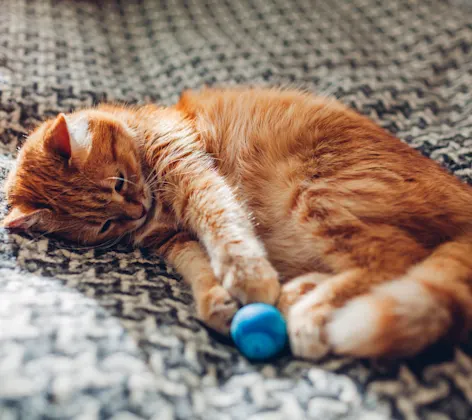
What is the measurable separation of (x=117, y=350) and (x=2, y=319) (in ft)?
0.91

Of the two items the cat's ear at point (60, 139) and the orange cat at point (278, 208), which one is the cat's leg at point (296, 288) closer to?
the orange cat at point (278, 208)

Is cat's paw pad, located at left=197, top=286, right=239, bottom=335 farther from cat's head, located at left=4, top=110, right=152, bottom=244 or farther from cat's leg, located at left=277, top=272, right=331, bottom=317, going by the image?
cat's head, located at left=4, top=110, right=152, bottom=244

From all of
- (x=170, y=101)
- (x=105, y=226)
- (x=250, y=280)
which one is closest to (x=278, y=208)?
(x=250, y=280)

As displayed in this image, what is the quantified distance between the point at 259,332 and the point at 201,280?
1.02 ft

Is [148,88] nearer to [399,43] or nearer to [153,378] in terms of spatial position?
[399,43]

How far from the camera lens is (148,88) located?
95.8 inches

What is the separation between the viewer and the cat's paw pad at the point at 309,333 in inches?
41.3

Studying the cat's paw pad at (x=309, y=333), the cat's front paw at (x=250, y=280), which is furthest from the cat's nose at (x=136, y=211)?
the cat's paw pad at (x=309, y=333)

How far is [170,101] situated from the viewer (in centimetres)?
234

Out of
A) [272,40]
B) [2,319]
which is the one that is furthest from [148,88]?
[2,319]

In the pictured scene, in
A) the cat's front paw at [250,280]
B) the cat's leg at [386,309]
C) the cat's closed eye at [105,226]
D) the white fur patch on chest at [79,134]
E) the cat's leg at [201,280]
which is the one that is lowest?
the cat's leg at [201,280]

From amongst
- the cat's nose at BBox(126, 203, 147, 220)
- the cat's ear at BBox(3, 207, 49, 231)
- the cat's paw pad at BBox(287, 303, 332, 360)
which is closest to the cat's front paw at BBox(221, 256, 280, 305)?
the cat's paw pad at BBox(287, 303, 332, 360)

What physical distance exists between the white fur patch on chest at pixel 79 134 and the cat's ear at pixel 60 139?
19 millimetres

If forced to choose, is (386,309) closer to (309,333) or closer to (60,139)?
(309,333)
